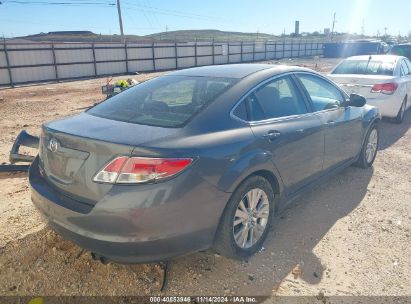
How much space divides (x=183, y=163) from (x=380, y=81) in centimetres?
627

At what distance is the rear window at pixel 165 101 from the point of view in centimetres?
271

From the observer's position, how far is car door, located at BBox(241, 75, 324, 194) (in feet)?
9.80

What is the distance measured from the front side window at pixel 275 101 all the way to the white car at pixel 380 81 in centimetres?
429

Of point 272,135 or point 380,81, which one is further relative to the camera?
point 380,81

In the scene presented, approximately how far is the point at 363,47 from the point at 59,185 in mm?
41685

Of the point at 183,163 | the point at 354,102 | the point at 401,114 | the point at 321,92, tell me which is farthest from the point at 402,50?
the point at 183,163

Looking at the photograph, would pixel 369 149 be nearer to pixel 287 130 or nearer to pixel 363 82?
pixel 287 130

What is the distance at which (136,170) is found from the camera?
2.19m

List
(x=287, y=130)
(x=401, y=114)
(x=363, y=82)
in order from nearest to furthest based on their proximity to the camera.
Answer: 1. (x=287, y=130)
2. (x=363, y=82)
3. (x=401, y=114)

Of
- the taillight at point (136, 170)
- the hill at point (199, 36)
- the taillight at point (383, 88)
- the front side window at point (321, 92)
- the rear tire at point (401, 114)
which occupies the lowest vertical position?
the rear tire at point (401, 114)

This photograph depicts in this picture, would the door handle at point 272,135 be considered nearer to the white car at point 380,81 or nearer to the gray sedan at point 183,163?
the gray sedan at point 183,163

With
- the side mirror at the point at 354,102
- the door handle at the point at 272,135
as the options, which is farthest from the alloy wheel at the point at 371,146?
the door handle at the point at 272,135

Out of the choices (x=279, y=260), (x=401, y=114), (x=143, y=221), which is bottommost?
(x=279, y=260)

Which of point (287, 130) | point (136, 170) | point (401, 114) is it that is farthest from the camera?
point (401, 114)
